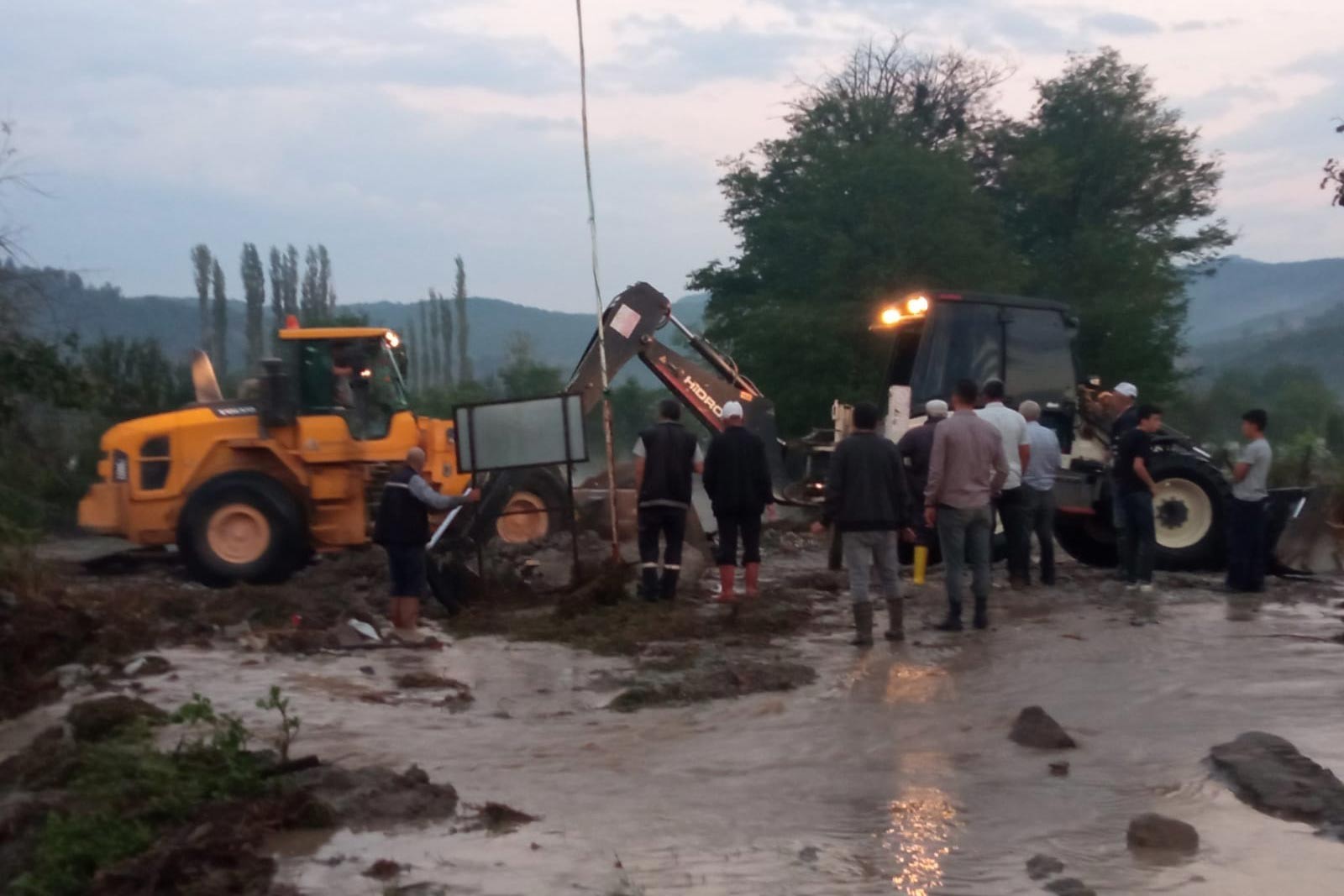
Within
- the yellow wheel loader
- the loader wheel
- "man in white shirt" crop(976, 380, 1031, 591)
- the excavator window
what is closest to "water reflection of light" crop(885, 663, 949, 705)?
"man in white shirt" crop(976, 380, 1031, 591)

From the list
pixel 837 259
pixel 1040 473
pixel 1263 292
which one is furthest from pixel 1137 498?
pixel 1263 292

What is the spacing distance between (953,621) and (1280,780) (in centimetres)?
466

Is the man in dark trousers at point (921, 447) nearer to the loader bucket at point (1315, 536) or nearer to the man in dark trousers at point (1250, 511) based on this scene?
the man in dark trousers at point (1250, 511)

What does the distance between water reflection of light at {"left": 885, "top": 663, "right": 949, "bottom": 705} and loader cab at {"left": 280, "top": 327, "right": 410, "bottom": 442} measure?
797 cm

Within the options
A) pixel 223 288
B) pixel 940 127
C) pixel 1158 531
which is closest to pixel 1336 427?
pixel 940 127

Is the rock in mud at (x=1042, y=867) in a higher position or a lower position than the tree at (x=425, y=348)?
lower

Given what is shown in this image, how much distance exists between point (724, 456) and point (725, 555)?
852mm

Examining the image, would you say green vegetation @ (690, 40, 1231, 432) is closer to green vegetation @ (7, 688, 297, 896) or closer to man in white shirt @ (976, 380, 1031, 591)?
man in white shirt @ (976, 380, 1031, 591)

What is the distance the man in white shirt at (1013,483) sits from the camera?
43.4ft

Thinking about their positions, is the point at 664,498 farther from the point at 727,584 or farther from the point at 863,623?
the point at 863,623

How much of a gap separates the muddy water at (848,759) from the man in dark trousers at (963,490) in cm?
41

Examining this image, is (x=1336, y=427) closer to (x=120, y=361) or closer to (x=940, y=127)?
(x=940, y=127)

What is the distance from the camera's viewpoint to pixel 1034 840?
6.27 metres

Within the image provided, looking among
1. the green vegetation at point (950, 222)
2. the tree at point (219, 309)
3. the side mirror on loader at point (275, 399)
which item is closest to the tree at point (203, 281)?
the tree at point (219, 309)
